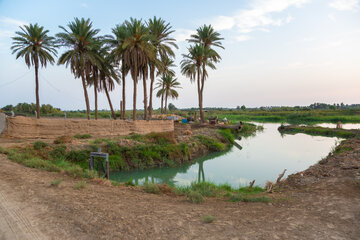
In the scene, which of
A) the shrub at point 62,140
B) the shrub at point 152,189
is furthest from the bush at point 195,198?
the shrub at point 62,140

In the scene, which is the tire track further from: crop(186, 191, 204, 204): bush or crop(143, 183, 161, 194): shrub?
crop(186, 191, 204, 204): bush

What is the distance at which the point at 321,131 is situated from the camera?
111 feet

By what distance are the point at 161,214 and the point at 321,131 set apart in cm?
3569

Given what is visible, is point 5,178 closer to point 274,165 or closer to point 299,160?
point 274,165

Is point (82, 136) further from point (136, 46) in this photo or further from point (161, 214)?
point (161, 214)

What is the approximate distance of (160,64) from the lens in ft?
81.7

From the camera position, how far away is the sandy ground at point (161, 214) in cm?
425

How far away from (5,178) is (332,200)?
33.1 feet

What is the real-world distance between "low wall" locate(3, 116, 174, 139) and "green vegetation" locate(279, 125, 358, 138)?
83.7 feet

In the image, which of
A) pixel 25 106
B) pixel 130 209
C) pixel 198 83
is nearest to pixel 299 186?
pixel 130 209

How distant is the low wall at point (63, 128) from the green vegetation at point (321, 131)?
1004 inches

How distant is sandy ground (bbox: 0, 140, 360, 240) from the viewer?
425 centimetres

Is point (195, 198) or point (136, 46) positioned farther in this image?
point (136, 46)

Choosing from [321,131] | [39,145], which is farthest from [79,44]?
[321,131]
